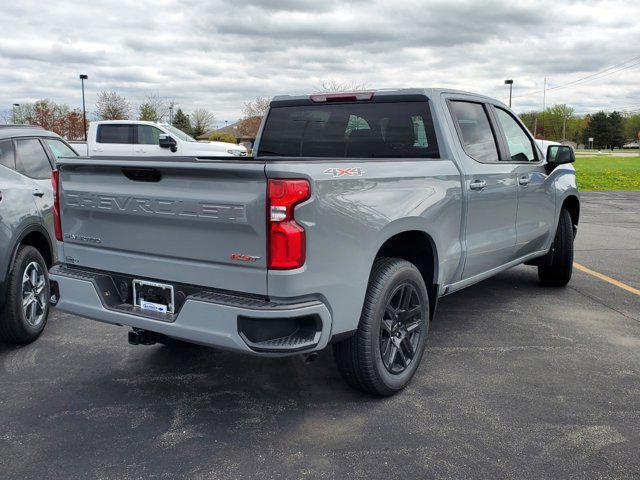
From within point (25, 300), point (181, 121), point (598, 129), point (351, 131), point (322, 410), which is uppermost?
point (598, 129)

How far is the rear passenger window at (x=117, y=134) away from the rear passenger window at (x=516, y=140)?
48.7 feet

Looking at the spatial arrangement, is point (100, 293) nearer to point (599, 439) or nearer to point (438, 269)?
point (438, 269)

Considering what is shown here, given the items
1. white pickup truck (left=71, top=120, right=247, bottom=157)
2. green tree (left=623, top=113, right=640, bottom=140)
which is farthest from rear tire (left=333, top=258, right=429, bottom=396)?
green tree (left=623, top=113, right=640, bottom=140)

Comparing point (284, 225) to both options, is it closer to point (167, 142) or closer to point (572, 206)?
point (572, 206)

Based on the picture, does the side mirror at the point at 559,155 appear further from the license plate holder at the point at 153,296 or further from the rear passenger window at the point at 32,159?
the rear passenger window at the point at 32,159

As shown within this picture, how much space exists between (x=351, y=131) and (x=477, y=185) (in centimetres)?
104

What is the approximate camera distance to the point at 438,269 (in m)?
4.22

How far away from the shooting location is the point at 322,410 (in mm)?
3686

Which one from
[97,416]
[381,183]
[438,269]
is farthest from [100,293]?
[438,269]

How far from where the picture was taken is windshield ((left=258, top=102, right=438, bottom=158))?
453cm

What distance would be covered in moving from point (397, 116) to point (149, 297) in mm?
2270

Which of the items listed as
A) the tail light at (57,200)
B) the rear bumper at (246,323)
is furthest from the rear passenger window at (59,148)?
the rear bumper at (246,323)

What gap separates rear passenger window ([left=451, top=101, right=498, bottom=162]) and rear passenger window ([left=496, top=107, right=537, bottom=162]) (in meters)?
0.33

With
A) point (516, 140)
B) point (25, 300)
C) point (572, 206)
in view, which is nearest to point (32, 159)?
point (25, 300)
